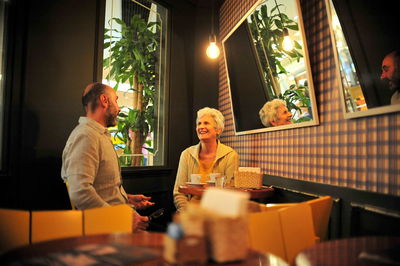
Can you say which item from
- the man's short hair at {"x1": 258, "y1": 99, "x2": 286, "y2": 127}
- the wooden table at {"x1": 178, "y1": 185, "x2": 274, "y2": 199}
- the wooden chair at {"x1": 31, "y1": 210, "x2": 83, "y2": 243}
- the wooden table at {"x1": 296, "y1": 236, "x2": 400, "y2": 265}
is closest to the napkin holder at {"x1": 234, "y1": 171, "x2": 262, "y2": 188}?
the wooden table at {"x1": 178, "y1": 185, "x2": 274, "y2": 199}

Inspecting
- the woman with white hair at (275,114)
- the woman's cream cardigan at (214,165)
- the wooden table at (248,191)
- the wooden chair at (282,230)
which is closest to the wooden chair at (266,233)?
the wooden chair at (282,230)

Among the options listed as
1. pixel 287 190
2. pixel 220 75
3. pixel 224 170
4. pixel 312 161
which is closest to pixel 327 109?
pixel 312 161

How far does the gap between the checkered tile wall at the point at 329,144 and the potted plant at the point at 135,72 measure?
1.50 m

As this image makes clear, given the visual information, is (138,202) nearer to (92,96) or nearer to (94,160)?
(94,160)

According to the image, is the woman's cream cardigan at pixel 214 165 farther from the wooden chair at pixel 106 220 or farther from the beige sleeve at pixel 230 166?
the wooden chair at pixel 106 220

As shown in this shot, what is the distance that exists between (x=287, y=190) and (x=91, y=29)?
98.4 inches

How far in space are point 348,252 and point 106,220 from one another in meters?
1.03

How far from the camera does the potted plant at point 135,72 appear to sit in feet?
11.6

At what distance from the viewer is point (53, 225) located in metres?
1.31

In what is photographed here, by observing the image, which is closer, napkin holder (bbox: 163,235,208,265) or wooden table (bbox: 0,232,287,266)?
napkin holder (bbox: 163,235,208,265)

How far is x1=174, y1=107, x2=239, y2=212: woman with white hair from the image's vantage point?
3174 mm

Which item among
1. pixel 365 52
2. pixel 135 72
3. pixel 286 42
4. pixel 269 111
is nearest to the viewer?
pixel 365 52

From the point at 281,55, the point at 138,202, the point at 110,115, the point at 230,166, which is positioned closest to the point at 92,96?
the point at 110,115

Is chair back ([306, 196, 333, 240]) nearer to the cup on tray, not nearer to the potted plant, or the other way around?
the cup on tray
